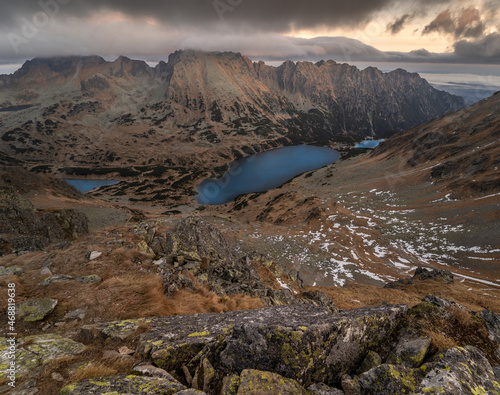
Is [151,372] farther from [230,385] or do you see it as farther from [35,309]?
[35,309]

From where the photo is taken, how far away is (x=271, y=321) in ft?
28.3

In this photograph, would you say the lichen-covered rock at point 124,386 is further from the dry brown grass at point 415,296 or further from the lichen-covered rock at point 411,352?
the dry brown grass at point 415,296

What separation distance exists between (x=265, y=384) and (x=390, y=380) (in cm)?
323

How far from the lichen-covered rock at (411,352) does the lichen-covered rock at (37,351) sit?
992cm

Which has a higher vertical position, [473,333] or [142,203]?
[473,333]

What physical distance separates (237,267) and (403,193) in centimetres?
8262

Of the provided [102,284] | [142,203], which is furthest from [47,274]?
[142,203]

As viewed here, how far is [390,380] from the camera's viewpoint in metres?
5.92

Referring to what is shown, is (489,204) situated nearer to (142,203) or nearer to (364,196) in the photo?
(364,196)

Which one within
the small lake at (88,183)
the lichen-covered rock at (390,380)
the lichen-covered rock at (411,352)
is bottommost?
the small lake at (88,183)

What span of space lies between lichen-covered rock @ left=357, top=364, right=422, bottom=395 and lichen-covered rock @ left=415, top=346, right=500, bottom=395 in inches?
9.5

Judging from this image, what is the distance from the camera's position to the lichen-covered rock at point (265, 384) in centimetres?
568

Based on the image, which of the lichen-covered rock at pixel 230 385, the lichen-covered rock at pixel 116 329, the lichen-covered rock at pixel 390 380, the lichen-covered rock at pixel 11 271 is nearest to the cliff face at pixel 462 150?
→ the lichen-covered rock at pixel 390 380

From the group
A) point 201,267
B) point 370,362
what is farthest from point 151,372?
point 201,267
